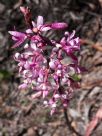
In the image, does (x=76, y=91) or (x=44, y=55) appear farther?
(x=76, y=91)

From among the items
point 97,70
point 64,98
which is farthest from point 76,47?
point 97,70

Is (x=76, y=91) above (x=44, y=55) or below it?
below

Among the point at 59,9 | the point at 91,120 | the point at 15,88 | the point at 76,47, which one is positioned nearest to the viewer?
the point at 76,47

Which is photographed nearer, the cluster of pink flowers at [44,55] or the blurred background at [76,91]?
the cluster of pink flowers at [44,55]

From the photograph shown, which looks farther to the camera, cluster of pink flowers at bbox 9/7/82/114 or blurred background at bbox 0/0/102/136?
blurred background at bbox 0/0/102/136

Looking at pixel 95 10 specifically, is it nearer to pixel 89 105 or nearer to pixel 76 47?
pixel 89 105

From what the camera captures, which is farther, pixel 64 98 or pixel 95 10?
pixel 95 10

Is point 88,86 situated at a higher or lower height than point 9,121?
higher

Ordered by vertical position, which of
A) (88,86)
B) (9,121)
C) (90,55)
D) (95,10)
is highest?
(95,10)
